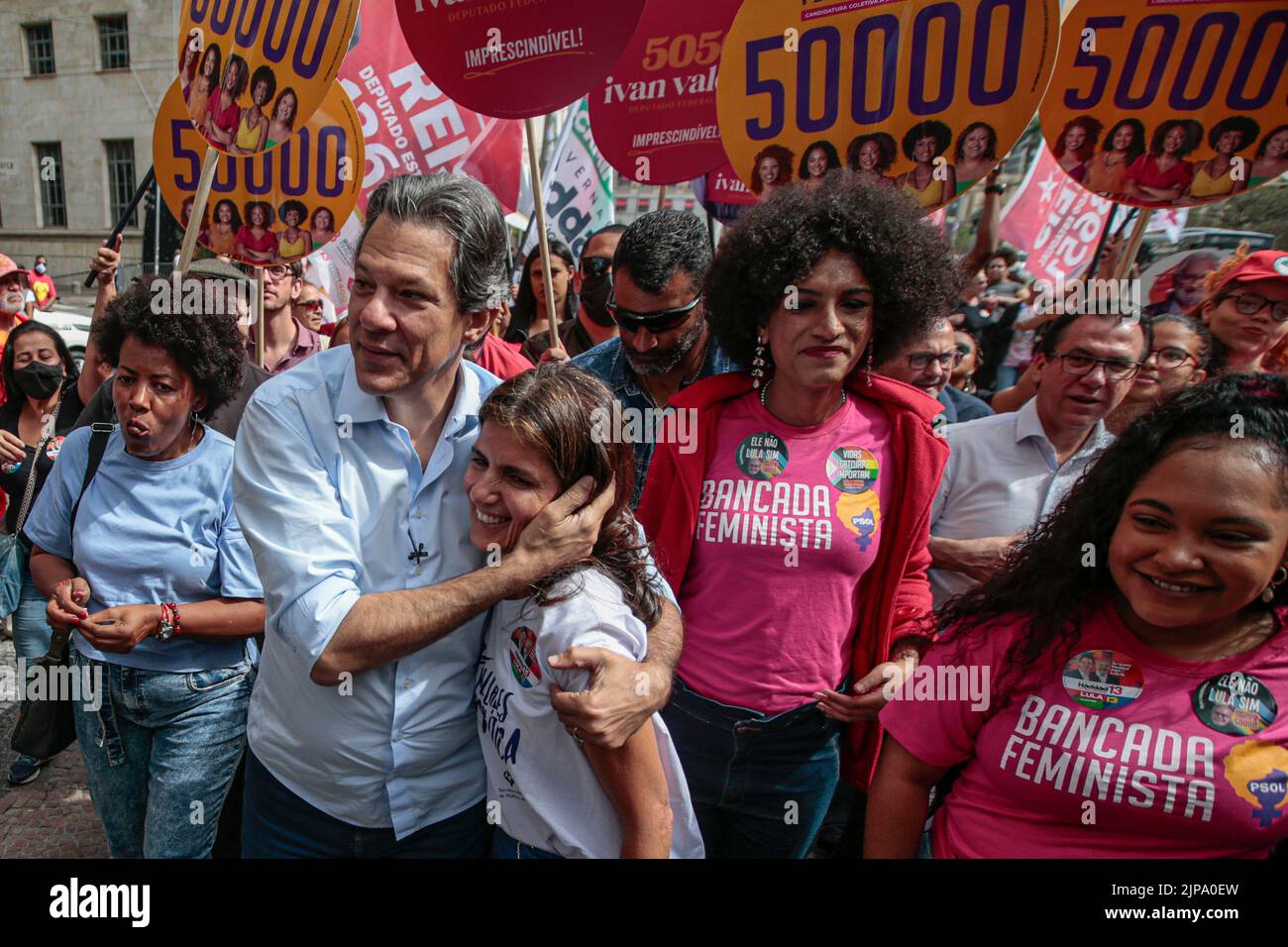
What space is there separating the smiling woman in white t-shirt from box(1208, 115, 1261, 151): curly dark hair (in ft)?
8.40

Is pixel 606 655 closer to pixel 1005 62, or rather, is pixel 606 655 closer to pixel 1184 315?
pixel 1005 62

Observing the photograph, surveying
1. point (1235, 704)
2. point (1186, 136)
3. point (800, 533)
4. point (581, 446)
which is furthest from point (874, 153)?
point (1235, 704)

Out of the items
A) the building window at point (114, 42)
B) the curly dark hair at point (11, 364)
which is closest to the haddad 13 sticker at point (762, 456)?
the curly dark hair at point (11, 364)

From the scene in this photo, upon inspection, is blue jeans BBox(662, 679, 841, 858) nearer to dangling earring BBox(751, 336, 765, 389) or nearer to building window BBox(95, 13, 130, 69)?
dangling earring BBox(751, 336, 765, 389)

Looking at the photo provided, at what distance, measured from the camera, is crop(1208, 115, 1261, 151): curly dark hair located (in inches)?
107

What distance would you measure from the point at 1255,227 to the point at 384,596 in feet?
34.7

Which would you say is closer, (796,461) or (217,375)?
(796,461)

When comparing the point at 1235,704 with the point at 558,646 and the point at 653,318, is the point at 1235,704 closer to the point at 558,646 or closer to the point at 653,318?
the point at 558,646

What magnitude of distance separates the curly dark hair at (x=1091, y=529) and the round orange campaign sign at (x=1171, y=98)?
1.76 m

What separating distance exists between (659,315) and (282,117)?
1.72m

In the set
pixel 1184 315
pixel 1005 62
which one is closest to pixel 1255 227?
pixel 1184 315

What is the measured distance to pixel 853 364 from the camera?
6.79ft

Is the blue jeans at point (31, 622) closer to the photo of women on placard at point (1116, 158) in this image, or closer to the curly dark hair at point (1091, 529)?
the curly dark hair at point (1091, 529)

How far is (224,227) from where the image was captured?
388 centimetres
